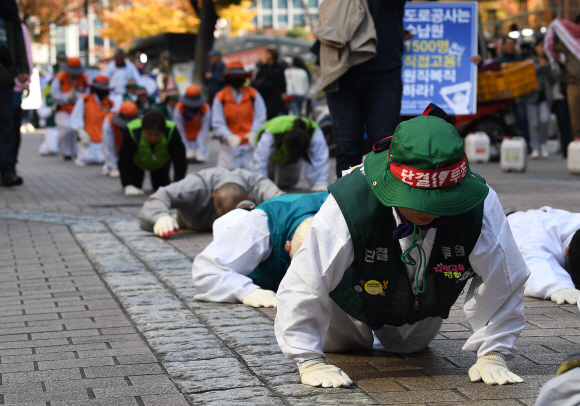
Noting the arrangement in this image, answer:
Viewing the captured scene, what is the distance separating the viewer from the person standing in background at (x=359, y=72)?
19.0 feet

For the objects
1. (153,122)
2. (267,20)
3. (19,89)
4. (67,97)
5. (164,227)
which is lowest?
(164,227)

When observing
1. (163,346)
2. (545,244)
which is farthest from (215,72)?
(163,346)

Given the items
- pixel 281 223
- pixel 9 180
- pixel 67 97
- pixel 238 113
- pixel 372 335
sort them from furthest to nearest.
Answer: pixel 67 97 → pixel 238 113 → pixel 9 180 → pixel 281 223 → pixel 372 335

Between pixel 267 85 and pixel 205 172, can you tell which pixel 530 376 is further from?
pixel 267 85

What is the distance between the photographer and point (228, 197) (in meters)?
6.09

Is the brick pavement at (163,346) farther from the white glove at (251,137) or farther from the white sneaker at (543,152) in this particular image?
the white sneaker at (543,152)

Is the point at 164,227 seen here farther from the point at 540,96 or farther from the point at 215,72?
the point at 215,72

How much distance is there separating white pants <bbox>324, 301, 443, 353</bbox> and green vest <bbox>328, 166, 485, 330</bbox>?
146 mm

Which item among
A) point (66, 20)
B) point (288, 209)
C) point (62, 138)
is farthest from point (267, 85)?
point (66, 20)

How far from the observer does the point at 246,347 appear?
3.44 metres

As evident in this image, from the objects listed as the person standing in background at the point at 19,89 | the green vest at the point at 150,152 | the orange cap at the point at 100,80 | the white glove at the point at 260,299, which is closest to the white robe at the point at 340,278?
the white glove at the point at 260,299

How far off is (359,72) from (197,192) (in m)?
1.54

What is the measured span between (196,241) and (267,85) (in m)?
9.76

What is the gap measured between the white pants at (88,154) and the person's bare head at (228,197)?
8.55 m
